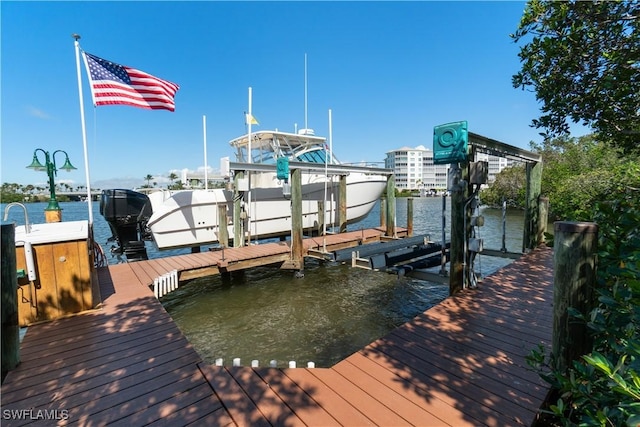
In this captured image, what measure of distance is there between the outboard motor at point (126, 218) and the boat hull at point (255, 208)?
0.53m

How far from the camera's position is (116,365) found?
2863mm

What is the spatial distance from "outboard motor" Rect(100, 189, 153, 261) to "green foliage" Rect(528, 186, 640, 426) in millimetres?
10183

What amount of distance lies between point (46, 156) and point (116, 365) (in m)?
7.04

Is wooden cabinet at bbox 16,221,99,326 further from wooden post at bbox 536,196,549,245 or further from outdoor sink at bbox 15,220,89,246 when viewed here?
wooden post at bbox 536,196,549,245

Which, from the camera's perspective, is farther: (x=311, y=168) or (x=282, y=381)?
(x=311, y=168)

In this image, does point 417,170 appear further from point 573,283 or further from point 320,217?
point 573,283

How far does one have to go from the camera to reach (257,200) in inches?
429

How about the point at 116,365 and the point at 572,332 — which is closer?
the point at 572,332

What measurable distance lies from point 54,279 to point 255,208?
7326mm

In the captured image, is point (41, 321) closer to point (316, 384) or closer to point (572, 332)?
point (316, 384)

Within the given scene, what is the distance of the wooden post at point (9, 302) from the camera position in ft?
8.60

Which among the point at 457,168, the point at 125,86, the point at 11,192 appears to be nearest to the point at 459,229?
the point at 457,168

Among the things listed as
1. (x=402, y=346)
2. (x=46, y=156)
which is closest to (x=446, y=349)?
(x=402, y=346)

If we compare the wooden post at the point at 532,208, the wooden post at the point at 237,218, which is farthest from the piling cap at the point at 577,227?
the wooden post at the point at 237,218
